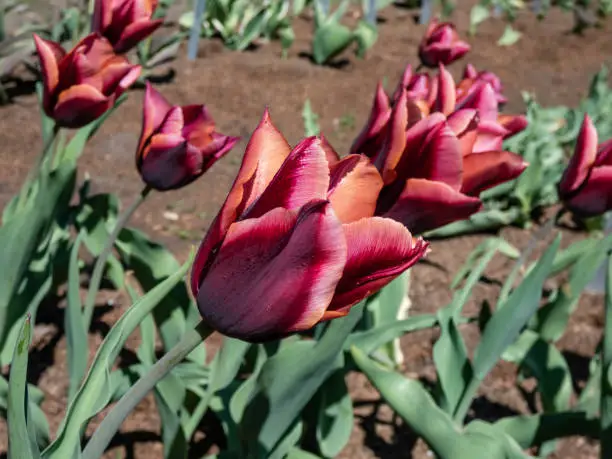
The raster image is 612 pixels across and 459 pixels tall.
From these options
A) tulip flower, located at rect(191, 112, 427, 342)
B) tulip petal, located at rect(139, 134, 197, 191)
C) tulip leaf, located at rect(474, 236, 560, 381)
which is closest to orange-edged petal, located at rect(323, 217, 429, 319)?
tulip flower, located at rect(191, 112, 427, 342)

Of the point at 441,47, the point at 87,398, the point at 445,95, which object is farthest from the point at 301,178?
the point at 441,47

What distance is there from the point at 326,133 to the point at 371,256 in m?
2.54

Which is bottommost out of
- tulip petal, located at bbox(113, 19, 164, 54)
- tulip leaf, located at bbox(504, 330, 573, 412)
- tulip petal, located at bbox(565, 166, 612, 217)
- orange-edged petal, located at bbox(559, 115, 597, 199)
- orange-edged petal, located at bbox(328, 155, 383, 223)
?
tulip leaf, located at bbox(504, 330, 573, 412)

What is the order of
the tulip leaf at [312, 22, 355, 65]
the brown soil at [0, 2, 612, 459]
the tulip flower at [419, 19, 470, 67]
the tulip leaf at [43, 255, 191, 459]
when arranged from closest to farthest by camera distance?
the tulip leaf at [43, 255, 191, 459]
the brown soil at [0, 2, 612, 459]
the tulip flower at [419, 19, 470, 67]
the tulip leaf at [312, 22, 355, 65]

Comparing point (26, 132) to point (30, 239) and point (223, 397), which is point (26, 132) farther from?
point (223, 397)

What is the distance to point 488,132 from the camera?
0.93 metres

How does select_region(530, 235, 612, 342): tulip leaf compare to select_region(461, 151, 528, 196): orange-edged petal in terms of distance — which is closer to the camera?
select_region(461, 151, 528, 196): orange-edged petal

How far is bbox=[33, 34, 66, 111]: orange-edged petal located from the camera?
1116 mm

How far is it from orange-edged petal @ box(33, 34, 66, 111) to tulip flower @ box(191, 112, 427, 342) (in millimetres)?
636

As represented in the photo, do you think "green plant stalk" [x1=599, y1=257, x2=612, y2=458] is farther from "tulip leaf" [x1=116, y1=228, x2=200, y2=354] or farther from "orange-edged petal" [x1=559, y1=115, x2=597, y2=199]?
"tulip leaf" [x1=116, y1=228, x2=200, y2=354]

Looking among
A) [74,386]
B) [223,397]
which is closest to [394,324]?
[223,397]

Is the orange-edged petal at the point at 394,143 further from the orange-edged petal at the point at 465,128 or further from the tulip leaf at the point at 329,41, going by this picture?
the tulip leaf at the point at 329,41

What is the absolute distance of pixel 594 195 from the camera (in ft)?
3.62

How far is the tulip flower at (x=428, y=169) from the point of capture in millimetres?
781
